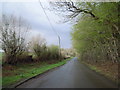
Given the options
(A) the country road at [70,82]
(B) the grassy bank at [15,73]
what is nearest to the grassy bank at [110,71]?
(A) the country road at [70,82]

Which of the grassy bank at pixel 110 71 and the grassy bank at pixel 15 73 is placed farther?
the grassy bank at pixel 110 71

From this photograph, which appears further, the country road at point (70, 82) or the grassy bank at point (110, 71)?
the grassy bank at point (110, 71)

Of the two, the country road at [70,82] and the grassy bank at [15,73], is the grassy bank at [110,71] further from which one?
the grassy bank at [15,73]

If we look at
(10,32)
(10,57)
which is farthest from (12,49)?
(10,32)

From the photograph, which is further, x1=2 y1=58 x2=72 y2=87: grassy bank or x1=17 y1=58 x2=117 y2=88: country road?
→ x1=2 y1=58 x2=72 y2=87: grassy bank

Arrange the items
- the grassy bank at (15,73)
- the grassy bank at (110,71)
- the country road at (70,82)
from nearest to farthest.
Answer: the country road at (70,82), the grassy bank at (15,73), the grassy bank at (110,71)

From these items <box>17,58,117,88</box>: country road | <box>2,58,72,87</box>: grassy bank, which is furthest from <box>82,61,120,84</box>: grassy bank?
<box>2,58,72,87</box>: grassy bank

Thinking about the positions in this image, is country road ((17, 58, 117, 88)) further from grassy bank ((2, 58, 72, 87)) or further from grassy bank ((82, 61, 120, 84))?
grassy bank ((2, 58, 72, 87))

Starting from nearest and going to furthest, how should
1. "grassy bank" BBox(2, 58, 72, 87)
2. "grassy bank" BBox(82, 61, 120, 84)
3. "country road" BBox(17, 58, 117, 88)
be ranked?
"country road" BBox(17, 58, 117, 88) < "grassy bank" BBox(2, 58, 72, 87) < "grassy bank" BBox(82, 61, 120, 84)

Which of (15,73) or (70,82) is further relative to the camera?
(15,73)

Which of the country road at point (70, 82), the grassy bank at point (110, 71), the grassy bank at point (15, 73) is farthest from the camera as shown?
the grassy bank at point (110, 71)

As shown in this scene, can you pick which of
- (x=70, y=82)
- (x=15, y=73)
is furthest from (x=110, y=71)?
(x=15, y=73)

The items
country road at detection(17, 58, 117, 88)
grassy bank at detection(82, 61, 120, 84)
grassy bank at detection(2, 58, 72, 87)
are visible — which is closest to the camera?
country road at detection(17, 58, 117, 88)

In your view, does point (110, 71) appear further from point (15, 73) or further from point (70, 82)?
point (15, 73)
